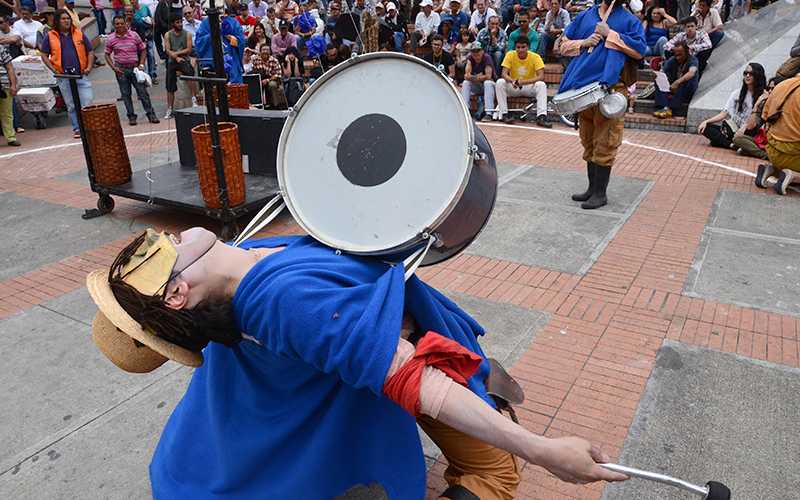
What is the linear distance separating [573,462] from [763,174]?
636 cm

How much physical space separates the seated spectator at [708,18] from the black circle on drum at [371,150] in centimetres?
1175

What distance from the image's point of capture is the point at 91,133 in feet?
20.3

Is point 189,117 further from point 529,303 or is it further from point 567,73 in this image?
point 529,303

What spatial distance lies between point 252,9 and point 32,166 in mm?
9141

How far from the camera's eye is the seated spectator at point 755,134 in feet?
26.1

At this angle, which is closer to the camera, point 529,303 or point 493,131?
point 529,303

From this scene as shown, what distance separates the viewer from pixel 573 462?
1544 millimetres

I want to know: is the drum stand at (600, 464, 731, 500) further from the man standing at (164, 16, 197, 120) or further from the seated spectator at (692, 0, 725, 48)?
the seated spectator at (692, 0, 725, 48)

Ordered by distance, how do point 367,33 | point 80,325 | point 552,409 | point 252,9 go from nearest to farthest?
point 552,409, point 80,325, point 367,33, point 252,9

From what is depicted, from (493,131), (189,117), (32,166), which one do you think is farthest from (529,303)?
(32,166)

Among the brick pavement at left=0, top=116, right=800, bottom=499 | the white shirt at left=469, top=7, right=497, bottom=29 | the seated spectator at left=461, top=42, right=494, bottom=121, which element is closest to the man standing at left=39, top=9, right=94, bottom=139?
the brick pavement at left=0, top=116, right=800, bottom=499

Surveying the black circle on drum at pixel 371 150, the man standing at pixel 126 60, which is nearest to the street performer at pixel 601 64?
the black circle on drum at pixel 371 150

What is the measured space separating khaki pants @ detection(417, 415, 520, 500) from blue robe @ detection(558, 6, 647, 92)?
437 centimetres

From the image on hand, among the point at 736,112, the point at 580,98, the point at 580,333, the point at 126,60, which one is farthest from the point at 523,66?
the point at 580,333
